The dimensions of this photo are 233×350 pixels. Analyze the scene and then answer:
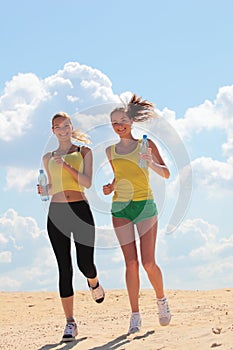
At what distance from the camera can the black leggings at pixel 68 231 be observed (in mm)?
6676

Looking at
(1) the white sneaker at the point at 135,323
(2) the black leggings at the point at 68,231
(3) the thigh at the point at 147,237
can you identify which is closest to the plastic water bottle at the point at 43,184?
(2) the black leggings at the point at 68,231

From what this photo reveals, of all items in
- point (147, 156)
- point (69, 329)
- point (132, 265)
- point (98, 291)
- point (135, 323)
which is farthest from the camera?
point (98, 291)

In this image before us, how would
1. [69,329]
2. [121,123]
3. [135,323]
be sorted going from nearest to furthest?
[121,123]
[135,323]
[69,329]

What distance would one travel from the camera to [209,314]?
8.17 m

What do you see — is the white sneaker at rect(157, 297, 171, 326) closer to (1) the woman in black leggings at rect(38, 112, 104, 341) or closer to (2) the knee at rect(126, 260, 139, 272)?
(2) the knee at rect(126, 260, 139, 272)

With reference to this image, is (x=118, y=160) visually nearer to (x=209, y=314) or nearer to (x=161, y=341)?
(x=161, y=341)

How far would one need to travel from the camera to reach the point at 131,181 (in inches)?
256

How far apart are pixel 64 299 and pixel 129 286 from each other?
2.55ft

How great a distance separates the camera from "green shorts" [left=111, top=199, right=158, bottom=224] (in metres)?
6.48

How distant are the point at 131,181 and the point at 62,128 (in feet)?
3.24

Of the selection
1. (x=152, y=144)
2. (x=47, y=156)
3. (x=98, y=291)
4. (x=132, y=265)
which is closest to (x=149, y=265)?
(x=132, y=265)

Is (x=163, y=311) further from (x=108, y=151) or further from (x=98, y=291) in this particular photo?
(x=108, y=151)

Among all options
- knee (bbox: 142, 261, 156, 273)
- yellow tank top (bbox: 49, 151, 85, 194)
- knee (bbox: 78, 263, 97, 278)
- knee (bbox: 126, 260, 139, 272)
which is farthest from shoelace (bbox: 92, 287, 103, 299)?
yellow tank top (bbox: 49, 151, 85, 194)

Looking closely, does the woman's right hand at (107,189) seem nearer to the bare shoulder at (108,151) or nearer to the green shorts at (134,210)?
the green shorts at (134,210)
